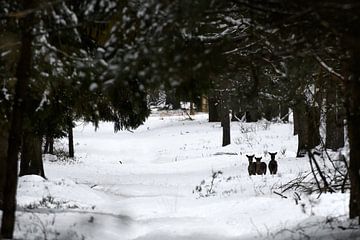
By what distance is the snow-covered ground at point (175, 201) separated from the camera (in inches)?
289

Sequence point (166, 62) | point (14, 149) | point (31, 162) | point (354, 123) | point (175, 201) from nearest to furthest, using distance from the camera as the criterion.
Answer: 1. point (166, 62)
2. point (354, 123)
3. point (14, 149)
4. point (175, 201)
5. point (31, 162)

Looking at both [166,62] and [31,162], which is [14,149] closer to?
[166,62]

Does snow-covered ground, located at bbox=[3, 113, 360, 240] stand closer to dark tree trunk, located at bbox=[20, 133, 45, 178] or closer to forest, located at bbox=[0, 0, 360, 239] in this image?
forest, located at bbox=[0, 0, 360, 239]

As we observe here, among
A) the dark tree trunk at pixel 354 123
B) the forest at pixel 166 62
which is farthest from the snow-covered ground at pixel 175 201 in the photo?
the dark tree trunk at pixel 354 123

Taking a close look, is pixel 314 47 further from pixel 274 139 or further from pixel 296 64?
pixel 274 139

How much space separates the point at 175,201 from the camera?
11781 millimetres

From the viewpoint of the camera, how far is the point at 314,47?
5023mm

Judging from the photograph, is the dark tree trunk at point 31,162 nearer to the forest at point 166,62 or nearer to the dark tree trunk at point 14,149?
the forest at point 166,62

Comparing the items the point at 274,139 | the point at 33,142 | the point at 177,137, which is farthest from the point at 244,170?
the point at 177,137

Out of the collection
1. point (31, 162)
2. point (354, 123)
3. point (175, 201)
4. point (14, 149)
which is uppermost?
point (354, 123)

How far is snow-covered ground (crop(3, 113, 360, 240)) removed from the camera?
7.34 metres

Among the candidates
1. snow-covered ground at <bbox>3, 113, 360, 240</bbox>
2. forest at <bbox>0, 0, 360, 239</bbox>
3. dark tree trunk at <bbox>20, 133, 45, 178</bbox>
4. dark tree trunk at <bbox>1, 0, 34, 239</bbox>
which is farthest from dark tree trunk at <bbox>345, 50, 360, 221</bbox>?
dark tree trunk at <bbox>20, 133, 45, 178</bbox>

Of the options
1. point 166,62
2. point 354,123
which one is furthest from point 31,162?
point 166,62

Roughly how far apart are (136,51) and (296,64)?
228cm
